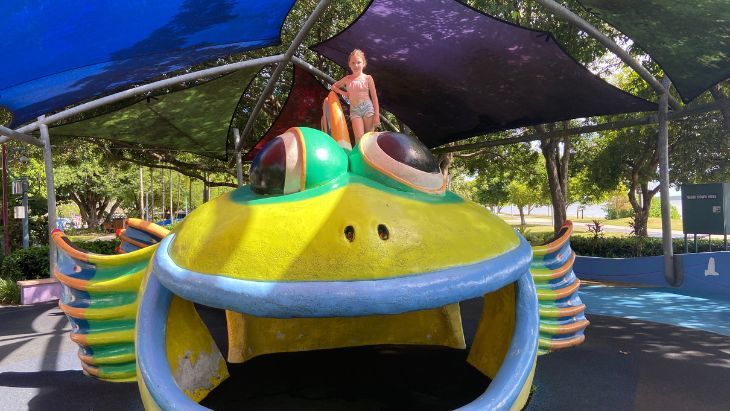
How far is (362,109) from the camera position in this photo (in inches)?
146

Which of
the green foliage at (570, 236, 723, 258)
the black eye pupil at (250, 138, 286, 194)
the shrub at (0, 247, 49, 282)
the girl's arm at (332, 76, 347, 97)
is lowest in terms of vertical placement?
the green foliage at (570, 236, 723, 258)

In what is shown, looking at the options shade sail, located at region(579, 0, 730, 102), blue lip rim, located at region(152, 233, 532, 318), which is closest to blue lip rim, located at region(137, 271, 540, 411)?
blue lip rim, located at region(152, 233, 532, 318)

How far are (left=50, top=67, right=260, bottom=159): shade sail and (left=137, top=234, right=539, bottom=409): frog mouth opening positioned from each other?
6707 millimetres

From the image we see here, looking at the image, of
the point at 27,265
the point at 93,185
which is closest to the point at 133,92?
the point at 27,265

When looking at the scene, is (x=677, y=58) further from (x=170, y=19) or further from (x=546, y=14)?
(x=170, y=19)

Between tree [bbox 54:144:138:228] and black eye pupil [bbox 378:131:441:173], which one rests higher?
tree [bbox 54:144:138:228]

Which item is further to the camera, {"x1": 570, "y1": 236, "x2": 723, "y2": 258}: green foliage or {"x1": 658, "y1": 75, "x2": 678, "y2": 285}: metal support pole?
{"x1": 570, "y1": 236, "x2": 723, "y2": 258}: green foliage

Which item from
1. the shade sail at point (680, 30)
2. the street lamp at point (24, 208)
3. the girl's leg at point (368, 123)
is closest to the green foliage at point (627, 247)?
the shade sail at point (680, 30)

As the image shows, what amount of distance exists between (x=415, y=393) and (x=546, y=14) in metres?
8.64

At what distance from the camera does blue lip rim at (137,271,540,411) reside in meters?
2.11

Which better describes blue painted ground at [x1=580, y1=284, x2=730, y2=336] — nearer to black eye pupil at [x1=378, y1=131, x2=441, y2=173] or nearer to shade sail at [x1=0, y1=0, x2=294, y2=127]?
black eye pupil at [x1=378, y1=131, x2=441, y2=173]

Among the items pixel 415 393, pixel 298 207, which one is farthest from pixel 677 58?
pixel 298 207

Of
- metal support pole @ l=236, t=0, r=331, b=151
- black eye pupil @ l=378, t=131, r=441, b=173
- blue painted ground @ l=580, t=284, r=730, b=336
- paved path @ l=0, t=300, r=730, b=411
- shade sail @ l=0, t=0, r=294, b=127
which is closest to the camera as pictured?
black eye pupil @ l=378, t=131, r=441, b=173

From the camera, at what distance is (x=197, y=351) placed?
3.19 metres
